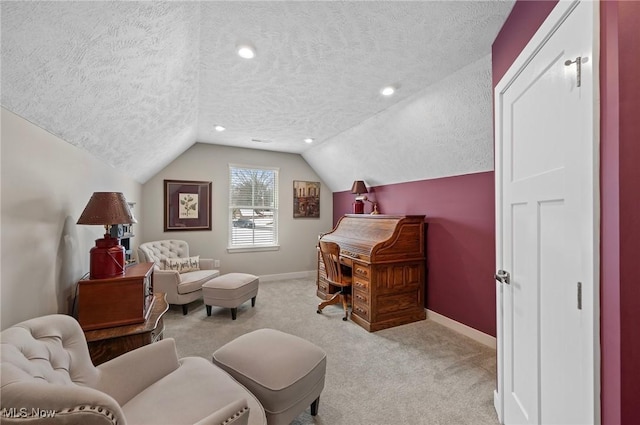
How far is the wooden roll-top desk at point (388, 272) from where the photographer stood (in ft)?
9.73

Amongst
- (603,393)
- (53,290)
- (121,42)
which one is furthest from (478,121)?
(53,290)

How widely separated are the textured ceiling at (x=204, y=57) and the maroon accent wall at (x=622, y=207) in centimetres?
92

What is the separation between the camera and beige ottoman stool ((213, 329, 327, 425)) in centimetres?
138

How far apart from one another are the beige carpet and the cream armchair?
265 millimetres

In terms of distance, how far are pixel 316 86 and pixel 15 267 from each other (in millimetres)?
2361

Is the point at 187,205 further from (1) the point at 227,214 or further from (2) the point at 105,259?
(2) the point at 105,259

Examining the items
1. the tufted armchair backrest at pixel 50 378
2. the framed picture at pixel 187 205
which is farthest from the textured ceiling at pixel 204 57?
the framed picture at pixel 187 205

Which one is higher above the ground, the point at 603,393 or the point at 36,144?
the point at 36,144

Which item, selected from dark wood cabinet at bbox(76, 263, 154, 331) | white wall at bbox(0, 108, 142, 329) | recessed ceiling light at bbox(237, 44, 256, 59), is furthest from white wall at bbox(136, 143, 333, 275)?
recessed ceiling light at bbox(237, 44, 256, 59)

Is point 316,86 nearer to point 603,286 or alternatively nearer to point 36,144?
point 36,144

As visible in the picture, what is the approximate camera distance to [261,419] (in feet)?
3.87

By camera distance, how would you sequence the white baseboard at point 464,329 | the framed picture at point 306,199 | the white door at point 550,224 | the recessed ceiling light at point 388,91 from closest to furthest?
the white door at point 550,224 → the recessed ceiling light at point 388,91 → the white baseboard at point 464,329 → the framed picture at point 306,199

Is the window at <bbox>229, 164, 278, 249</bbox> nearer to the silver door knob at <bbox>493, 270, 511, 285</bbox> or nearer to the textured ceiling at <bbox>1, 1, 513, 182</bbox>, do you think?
the textured ceiling at <bbox>1, 1, 513, 182</bbox>

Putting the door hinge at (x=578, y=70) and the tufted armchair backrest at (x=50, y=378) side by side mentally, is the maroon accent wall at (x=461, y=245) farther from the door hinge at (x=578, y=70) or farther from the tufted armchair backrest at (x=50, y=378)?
the tufted armchair backrest at (x=50, y=378)
